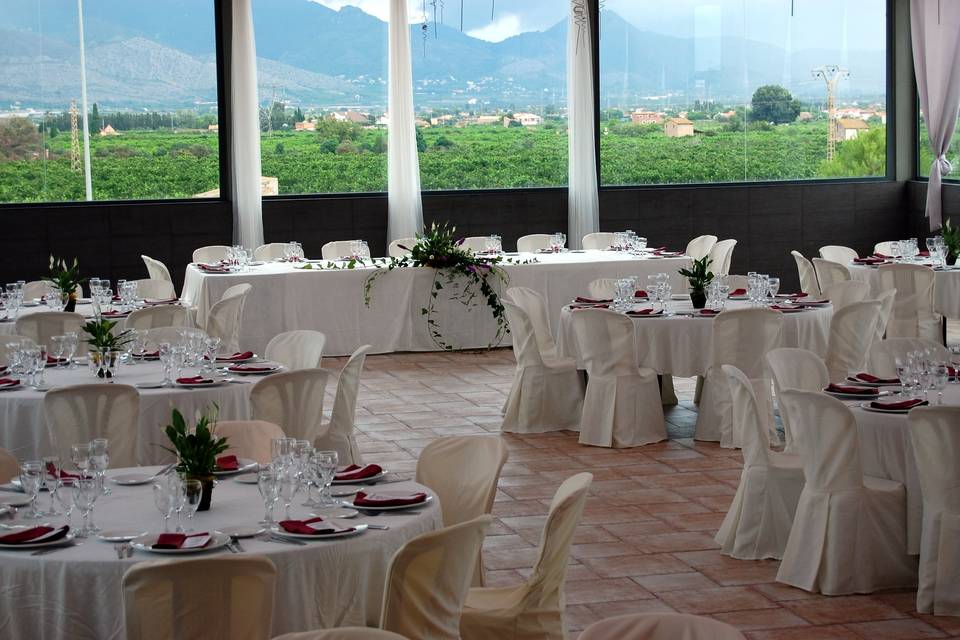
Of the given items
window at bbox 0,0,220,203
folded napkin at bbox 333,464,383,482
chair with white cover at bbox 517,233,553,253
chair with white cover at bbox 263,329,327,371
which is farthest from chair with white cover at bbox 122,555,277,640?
window at bbox 0,0,220,203

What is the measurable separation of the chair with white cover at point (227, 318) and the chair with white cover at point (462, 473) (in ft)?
16.1

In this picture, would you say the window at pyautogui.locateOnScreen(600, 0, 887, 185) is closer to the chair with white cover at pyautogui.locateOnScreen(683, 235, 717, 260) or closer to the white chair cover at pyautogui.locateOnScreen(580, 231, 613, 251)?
the white chair cover at pyautogui.locateOnScreen(580, 231, 613, 251)

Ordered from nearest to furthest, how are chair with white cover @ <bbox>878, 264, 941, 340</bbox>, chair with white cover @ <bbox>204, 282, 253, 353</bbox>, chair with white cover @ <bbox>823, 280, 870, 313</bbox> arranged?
chair with white cover @ <bbox>823, 280, 870, 313</bbox>
chair with white cover @ <bbox>204, 282, 253, 353</bbox>
chair with white cover @ <bbox>878, 264, 941, 340</bbox>

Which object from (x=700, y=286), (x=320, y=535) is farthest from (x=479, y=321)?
(x=320, y=535)

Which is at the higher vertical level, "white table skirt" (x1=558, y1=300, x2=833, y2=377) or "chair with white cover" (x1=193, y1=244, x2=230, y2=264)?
"chair with white cover" (x1=193, y1=244, x2=230, y2=264)

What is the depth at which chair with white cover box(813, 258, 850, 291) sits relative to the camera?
1068 centimetres

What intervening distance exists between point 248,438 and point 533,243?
7753mm

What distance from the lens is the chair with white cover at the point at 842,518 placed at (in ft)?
17.5

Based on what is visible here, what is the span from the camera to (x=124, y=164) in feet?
43.3

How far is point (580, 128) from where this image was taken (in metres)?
13.8

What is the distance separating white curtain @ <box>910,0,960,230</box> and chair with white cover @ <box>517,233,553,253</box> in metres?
4.28

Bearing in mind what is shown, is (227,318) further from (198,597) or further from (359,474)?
(198,597)

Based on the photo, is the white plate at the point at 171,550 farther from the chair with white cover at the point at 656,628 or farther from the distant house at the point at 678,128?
the distant house at the point at 678,128

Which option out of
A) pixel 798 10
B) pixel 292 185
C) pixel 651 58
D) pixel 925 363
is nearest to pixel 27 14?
pixel 292 185
